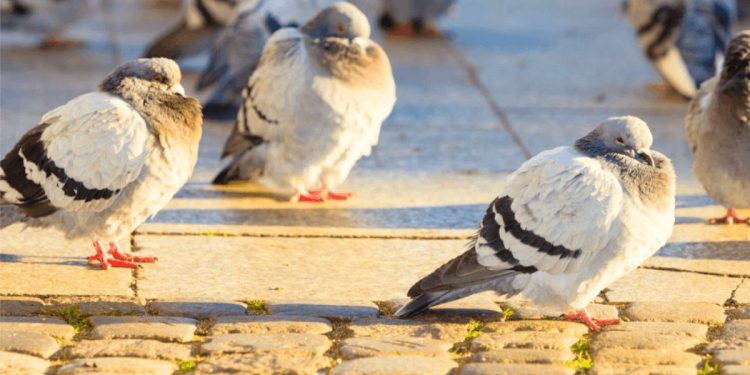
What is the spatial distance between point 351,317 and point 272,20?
3.97 meters

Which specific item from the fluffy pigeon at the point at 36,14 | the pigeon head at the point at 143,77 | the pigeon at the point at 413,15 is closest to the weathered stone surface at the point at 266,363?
the pigeon head at the point at 143,77

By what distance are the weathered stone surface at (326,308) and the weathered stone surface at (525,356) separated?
587 millimetres

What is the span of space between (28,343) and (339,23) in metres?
2.61

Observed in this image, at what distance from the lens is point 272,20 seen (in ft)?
28.0

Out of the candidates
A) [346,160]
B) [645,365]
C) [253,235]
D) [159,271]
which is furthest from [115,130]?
[645,365]

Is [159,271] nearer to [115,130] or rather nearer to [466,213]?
[115,130]

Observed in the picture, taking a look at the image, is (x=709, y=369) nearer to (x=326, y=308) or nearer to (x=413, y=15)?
(x=326, y=308)

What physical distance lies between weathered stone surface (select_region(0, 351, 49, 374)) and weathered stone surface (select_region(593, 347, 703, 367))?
1.76 metres

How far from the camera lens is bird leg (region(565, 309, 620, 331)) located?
4.81 metres

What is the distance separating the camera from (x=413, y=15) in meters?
12.2

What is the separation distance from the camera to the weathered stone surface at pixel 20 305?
4842mm

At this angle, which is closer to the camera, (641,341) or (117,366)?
(117,366)

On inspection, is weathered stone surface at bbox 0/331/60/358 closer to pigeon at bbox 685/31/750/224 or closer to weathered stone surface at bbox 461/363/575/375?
weathered stone surface at bbox 461/363/575/375

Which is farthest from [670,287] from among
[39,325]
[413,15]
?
[413,15]
